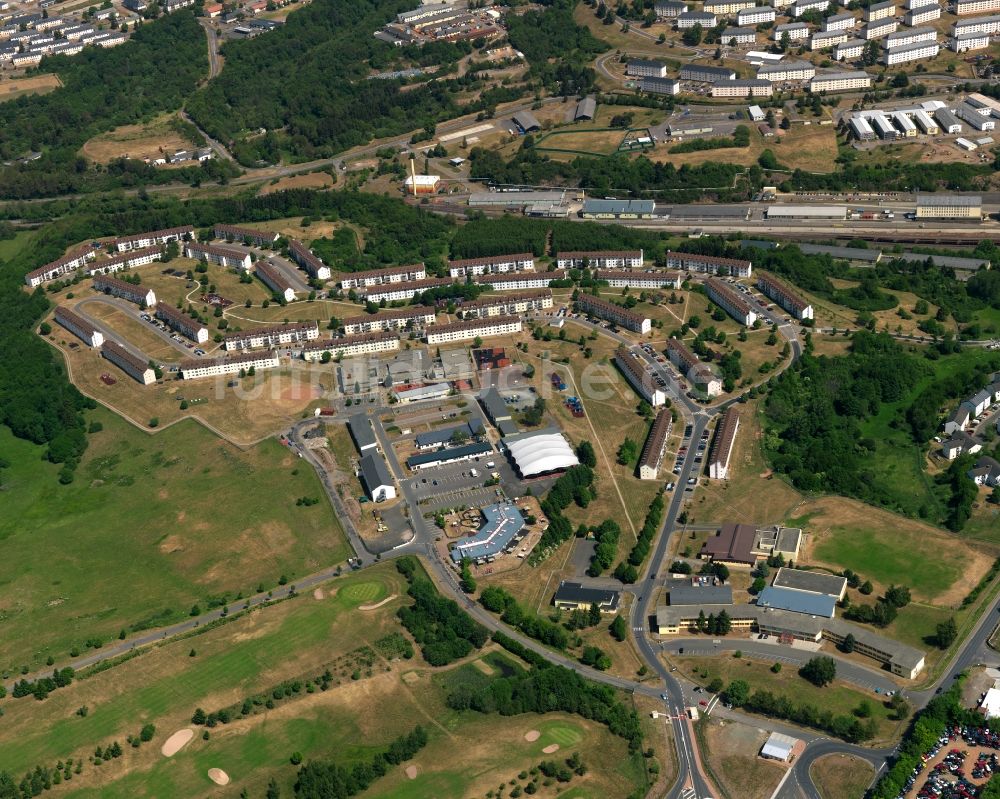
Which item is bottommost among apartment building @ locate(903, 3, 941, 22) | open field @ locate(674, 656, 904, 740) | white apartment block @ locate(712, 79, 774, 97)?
open field @ locate(674, 656, 904, 740)

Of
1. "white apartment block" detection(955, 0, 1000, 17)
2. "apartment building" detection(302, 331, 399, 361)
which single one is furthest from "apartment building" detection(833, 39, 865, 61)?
"apartment building" detection(302, 331, 399, 361)

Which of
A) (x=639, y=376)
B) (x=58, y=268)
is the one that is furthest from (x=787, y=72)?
(x=58, y=268)

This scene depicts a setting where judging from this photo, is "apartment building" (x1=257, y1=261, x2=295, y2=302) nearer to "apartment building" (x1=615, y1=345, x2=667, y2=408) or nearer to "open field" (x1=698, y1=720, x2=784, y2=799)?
"apartment building" (x1=615, y1=345, x2=667, y2=408)

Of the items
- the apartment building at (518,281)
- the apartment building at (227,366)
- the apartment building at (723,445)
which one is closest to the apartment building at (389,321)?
the apartment building at (518,281)

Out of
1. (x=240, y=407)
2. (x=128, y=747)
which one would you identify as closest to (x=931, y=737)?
(x=128, y=747)

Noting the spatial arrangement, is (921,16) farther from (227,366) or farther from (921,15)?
(227,366)
